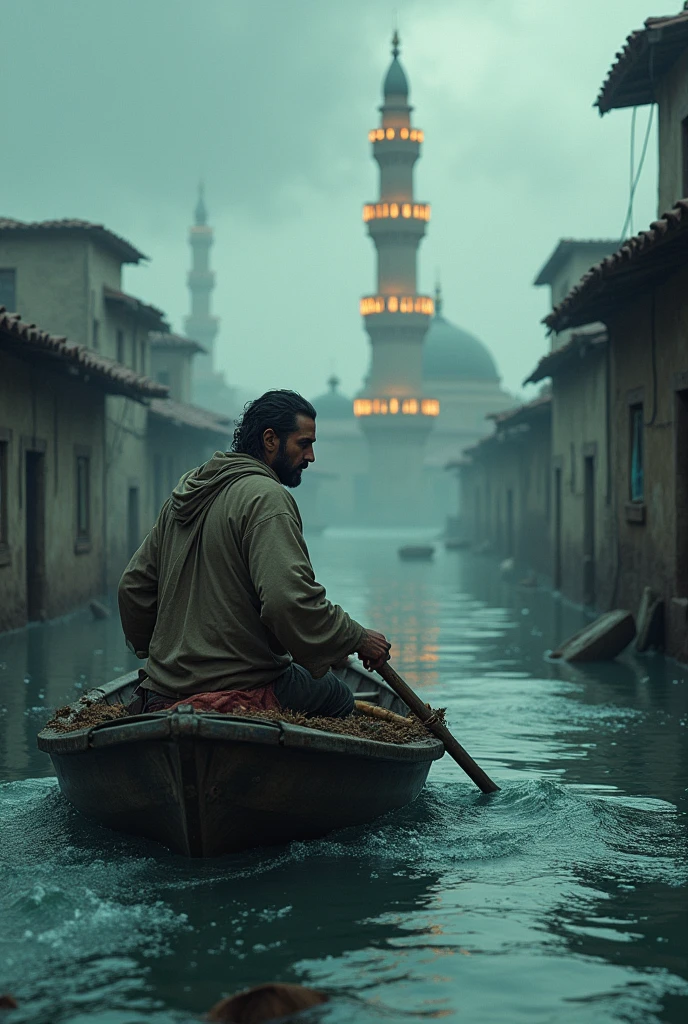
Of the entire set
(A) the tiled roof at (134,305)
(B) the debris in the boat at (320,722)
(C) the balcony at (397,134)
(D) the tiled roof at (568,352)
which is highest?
(C) the balcony at (397,134)

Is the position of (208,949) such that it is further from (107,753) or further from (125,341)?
(125,341)

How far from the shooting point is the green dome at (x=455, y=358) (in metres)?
85.2

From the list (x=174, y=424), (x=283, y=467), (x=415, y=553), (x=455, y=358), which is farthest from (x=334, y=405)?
(x=283, y=467)

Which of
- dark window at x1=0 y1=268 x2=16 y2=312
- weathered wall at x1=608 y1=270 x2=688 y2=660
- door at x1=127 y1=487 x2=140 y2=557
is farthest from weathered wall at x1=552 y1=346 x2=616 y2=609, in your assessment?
dark window at x1=0 y1=268 x2=16 y2=312

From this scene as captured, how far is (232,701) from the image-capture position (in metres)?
5.77

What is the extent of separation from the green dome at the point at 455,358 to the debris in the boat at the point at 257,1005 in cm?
8156

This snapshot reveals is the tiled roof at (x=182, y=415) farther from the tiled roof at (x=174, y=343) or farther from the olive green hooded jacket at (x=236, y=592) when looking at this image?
the olive green hooded jacket at (x=236, y=592)

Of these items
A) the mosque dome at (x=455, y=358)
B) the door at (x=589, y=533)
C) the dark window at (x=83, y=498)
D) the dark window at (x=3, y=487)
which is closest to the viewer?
the dark window at (x=3, y=487)

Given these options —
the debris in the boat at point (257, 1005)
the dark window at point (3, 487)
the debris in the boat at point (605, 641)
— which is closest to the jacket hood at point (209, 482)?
the debris in the boat at point (257, 1005)

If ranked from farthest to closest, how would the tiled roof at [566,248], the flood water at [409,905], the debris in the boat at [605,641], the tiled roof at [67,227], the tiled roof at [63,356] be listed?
the tiled roof at [566,248]
the tiled roof at [67,227]
the tiled roof at [63,356]
the debris in the boat at [605,641]
the flood water at [409,905]

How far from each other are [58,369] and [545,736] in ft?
35.5

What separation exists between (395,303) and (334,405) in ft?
74.7

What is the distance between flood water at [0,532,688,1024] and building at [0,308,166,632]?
25.5 ft

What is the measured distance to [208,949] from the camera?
465 centimetres
